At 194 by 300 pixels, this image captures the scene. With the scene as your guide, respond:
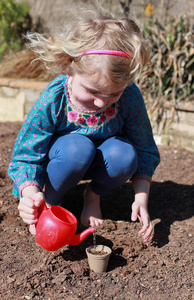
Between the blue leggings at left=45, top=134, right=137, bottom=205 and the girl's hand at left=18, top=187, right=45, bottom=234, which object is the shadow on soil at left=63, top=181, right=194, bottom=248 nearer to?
the blue leggings at left=45, top=134, right=137, bottom=205

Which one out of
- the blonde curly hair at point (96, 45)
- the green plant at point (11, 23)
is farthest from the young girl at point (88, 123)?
the green plant at point (11, 23)

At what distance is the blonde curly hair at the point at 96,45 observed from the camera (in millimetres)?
1464

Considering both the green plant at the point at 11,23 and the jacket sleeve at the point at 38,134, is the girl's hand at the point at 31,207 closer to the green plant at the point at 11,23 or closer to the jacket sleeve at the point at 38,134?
the jacket sleeve at the point at 38,134

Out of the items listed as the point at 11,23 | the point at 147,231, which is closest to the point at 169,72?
the point at 147,231

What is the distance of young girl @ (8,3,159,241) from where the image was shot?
1486 mm

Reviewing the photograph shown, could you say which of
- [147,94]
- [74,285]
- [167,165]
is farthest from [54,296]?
[147,94]

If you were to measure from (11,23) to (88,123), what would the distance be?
3649 millimetres

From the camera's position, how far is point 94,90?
150 centimetres

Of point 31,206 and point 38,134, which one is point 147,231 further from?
point 38,134

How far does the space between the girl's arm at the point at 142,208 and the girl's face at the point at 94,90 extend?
531 millimetres

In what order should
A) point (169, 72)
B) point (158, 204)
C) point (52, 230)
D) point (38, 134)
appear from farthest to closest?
point (169, 72) < point (158, 204) < point (38, 134) < point (52, 230)

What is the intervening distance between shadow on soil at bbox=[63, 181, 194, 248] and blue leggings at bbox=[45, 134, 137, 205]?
0.26 metres

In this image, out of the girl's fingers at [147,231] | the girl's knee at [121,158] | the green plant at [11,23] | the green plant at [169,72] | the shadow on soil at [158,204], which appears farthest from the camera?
the green plant at [11,23]

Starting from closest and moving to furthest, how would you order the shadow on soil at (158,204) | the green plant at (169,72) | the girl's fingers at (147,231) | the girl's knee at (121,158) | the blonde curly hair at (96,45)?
1. the blonde curly hair at (96,45)
2. the girl's fingers at (147,231)
3. the girl's knee at (121,158)
4. the shadow on soil at (158,204)
5. the green plant at (169,72)
